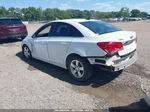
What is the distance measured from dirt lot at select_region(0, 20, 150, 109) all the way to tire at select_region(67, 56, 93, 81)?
0.20 m

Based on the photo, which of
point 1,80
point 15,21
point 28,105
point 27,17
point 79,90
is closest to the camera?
point 28,105

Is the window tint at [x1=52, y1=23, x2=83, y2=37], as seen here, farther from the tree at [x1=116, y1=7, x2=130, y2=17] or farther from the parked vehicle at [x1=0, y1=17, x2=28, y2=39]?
the tree at [x1=116, y1=7, x2=130, y2=17]

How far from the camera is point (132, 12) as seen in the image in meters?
137

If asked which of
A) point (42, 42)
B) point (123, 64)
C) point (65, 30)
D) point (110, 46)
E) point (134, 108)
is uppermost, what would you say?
point (65, 30)

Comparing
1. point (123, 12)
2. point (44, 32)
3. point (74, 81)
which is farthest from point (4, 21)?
point (123, 12)

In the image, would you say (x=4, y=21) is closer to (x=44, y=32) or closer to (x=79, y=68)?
(x=44, y=32)

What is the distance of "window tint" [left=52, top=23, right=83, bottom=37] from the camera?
14.0 feet

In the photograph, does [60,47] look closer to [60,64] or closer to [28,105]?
[60,64]

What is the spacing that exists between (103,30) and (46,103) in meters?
2.40

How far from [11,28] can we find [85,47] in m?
7.61

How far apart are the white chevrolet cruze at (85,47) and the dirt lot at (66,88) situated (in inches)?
16.3

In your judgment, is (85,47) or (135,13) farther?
(135,13)

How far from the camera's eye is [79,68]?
13.7 ft

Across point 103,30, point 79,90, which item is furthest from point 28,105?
point 103,30
